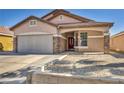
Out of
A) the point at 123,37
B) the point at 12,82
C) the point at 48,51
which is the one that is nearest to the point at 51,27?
the point at 48,51

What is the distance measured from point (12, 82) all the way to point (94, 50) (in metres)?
9.22

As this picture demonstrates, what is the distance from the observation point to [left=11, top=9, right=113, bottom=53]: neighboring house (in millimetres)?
12352

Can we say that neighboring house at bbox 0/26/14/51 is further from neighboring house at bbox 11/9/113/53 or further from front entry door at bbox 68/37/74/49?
front entry door at bbox 68/37/74/49

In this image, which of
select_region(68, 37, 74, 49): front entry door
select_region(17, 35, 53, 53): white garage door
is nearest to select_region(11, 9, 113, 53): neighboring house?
select_region(17, 35, 53, 53): white garage door

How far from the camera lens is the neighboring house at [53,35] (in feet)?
40.5

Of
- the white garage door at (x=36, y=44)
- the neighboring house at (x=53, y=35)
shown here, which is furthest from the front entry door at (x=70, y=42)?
the white garage door at (x=36, y=44)

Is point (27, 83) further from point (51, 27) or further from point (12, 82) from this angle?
point (51, 27)

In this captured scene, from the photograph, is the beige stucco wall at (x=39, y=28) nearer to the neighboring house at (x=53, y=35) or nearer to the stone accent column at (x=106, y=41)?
the neighboring house at (x=53, y=35)

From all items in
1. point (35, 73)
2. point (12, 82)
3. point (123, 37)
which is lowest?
point (12, 82)

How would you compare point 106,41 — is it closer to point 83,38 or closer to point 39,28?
point 83,38

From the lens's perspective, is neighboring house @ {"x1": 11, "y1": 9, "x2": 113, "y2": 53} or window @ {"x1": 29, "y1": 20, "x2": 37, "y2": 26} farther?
window @ {"x1": 29, "y1": 20, "x2": 37, "y2": 26}
